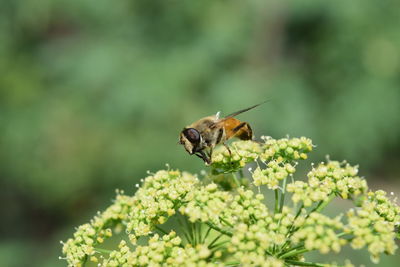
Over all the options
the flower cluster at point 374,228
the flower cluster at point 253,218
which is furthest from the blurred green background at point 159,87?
the flower cluster at point 374,228

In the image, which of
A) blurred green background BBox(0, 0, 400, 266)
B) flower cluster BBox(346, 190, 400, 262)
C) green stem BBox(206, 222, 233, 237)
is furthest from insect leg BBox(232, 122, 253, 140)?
blurred green background BBox(0, 0, 400, 266)

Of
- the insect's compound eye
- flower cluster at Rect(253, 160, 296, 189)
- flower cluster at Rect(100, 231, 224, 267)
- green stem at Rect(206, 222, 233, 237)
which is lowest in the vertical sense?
flower cluster at Rect(100, 231, 224, 267)

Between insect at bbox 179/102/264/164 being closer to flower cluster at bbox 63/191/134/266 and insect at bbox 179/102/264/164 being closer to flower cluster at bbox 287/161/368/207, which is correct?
flower cluster at bbox 63/191/134/266

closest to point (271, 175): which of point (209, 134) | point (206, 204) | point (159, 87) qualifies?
point (206, 204)

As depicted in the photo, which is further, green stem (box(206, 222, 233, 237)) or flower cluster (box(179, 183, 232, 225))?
green stem (box(206, 222, 233, 237))

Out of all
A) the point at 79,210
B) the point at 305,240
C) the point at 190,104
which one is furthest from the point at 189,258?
the point at 79,210

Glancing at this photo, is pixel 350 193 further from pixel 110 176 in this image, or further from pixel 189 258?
pixel 110 176

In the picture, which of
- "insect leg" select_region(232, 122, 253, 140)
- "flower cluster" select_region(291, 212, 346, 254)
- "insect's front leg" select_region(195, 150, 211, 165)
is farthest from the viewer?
"insect leg" select_region(232, 122, 253, 140)

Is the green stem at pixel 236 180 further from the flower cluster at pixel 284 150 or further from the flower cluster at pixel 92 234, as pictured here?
the flower cluster at pixel 92 234
